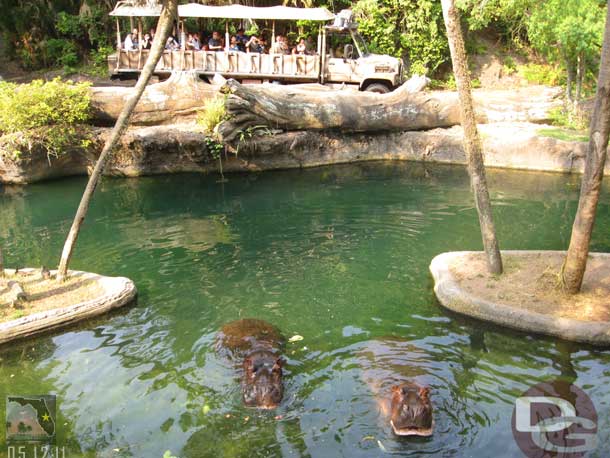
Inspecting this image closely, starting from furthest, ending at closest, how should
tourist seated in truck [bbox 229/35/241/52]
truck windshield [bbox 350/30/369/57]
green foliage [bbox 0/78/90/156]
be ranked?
tourist seated in truck [bbox 229/35/241/52] < truck windshield [bbox 350/30/369/57] < green foliage [bbox 0/78/90/156]

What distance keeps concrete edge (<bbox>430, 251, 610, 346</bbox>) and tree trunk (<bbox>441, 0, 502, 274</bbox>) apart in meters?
0.82

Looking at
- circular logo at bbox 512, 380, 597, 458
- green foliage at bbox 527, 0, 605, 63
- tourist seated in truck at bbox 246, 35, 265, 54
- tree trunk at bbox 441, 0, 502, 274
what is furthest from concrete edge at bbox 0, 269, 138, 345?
tourist seated in truck at bbox 246, 35, 265, 54

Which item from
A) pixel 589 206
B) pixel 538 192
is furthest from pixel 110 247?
pixel 538 192

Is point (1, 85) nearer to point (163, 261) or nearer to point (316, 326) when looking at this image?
point (163, 261)

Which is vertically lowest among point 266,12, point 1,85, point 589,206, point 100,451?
point 100,451

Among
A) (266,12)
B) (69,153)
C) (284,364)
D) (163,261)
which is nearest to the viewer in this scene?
(284,364)

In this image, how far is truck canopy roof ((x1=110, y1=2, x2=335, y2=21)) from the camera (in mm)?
23375

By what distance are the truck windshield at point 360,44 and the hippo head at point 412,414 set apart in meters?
19.6

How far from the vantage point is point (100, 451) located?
6.13 m

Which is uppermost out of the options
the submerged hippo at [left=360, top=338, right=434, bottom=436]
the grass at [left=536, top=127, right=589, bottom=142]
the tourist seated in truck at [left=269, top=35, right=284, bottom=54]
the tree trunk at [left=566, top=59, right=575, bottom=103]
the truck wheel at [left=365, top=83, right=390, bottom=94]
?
the tourist seated in truck at [left=269, top=35, right=284, bottom=54]

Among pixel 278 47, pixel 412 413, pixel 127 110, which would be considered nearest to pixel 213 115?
pixel 127 110

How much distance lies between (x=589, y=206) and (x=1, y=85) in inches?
600

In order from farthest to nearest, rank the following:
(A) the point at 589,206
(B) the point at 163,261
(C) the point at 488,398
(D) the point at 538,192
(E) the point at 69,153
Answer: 1. (E) the point at 69,153
2. (D) the point at 538,192
3. (B) the point at 163,261
4. (A) the point at 589,206
5. (C) the point at 488,398

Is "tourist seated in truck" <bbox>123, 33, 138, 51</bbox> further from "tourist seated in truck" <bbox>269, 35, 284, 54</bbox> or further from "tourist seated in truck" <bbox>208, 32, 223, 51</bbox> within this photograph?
"tourist seated in truck" <bbox>269, 35, 284, 54</bbox>
